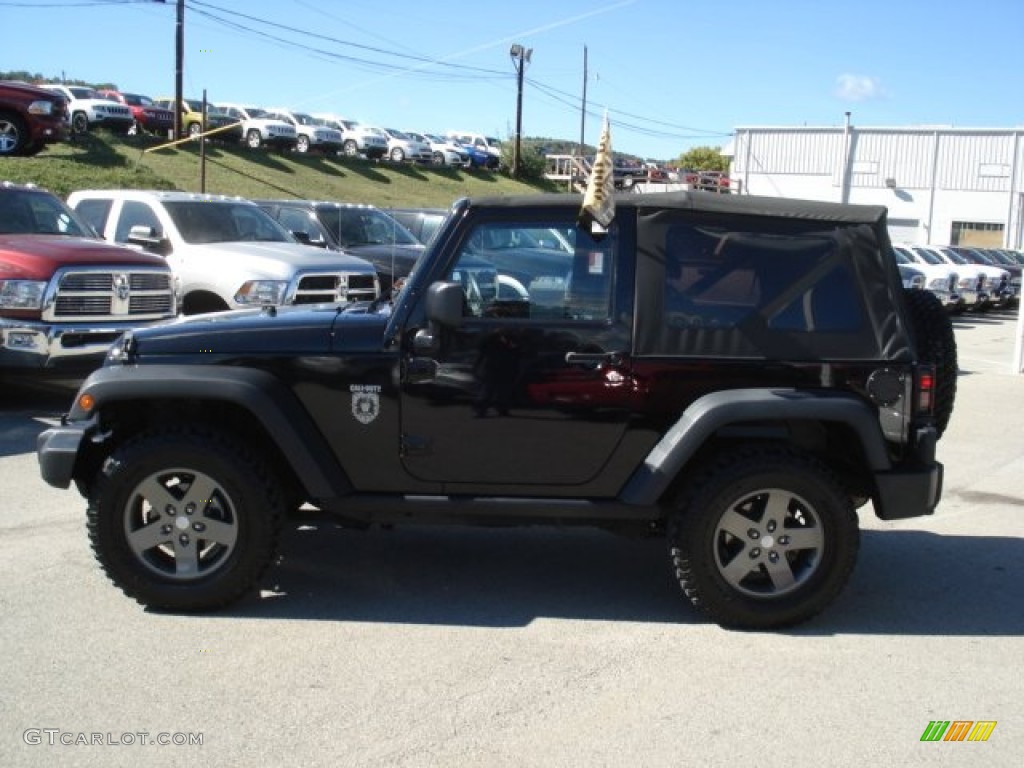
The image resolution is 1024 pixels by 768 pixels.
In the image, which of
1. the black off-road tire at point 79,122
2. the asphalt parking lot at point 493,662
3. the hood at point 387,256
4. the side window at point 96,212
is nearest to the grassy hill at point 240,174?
the black off-road tire at point 79,122

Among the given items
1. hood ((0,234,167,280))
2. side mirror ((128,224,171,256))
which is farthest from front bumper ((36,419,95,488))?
side mirror ((128,224,171,256))

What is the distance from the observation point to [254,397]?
16.0 feet

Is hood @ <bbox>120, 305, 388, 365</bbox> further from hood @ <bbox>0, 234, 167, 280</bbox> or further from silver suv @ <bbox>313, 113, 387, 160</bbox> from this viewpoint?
silver suv @ <bbox>313, 113, 387, 160</bbox>

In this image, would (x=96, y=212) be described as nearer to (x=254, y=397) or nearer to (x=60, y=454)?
(x=60, y=454)

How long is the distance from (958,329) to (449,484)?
71.4 ft

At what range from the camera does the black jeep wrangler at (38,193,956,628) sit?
497 centimetres

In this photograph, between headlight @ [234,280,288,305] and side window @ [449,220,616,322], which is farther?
headlight @ [234,280,288,305]

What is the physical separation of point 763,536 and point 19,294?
23.1 feet

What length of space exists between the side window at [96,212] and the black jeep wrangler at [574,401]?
825cm

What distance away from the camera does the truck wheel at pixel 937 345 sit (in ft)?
17.3

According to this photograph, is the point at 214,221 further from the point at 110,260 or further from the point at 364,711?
the point at 364,711

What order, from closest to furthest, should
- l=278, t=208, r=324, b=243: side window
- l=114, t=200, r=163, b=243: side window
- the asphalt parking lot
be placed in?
the asphalt parking lot, l=114, t=200, r=163, b=243: side window, l=278, t=208, r=324, b=243: side window

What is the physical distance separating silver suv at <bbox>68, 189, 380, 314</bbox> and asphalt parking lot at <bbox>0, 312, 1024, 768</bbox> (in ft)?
17.1

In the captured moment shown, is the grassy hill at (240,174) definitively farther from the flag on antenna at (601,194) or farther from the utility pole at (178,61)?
Result: the flag on antenna at (601,194)
